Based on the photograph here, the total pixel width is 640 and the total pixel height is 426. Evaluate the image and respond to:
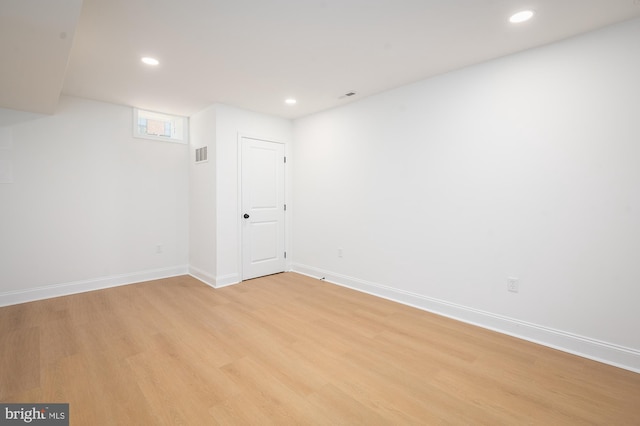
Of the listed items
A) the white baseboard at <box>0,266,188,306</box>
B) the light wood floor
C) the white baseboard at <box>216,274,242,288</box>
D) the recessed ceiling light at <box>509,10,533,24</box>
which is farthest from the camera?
the white baseboard at <box>216,274,242,288</box>

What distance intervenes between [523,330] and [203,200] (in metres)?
4.29

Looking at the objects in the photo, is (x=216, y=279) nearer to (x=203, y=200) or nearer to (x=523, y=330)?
(x=203, y=200)

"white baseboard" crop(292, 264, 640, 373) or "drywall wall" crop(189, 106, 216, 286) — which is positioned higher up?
"drywall wall" crop(189, 106, 216, 286)

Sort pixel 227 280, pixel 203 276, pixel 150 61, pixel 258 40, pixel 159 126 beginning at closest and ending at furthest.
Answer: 1. pixel 258 40
2. pixel 150 61
3. pixel 227 280
4. pixel 203 276
5. pixel 159 126

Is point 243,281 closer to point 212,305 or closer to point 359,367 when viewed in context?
point 212,305

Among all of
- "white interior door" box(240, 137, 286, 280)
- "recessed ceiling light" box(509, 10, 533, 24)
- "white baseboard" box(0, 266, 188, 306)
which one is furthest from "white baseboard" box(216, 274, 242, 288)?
"recessed ceiling light" box(509, 10, 533, 24)

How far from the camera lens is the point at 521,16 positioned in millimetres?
2143

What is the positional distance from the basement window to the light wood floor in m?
2.56

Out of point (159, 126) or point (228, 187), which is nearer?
point (228, 187)

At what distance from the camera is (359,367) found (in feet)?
7.29

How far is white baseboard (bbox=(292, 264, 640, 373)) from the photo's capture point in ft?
7.37

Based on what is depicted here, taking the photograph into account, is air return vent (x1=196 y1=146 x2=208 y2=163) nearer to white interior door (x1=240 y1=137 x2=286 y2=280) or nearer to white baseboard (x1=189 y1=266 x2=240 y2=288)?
white interior door (x1=240 y1=137 x2=286 y2=280)

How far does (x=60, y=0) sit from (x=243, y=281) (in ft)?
11.9

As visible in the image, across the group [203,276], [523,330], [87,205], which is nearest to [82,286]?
[87,205]
